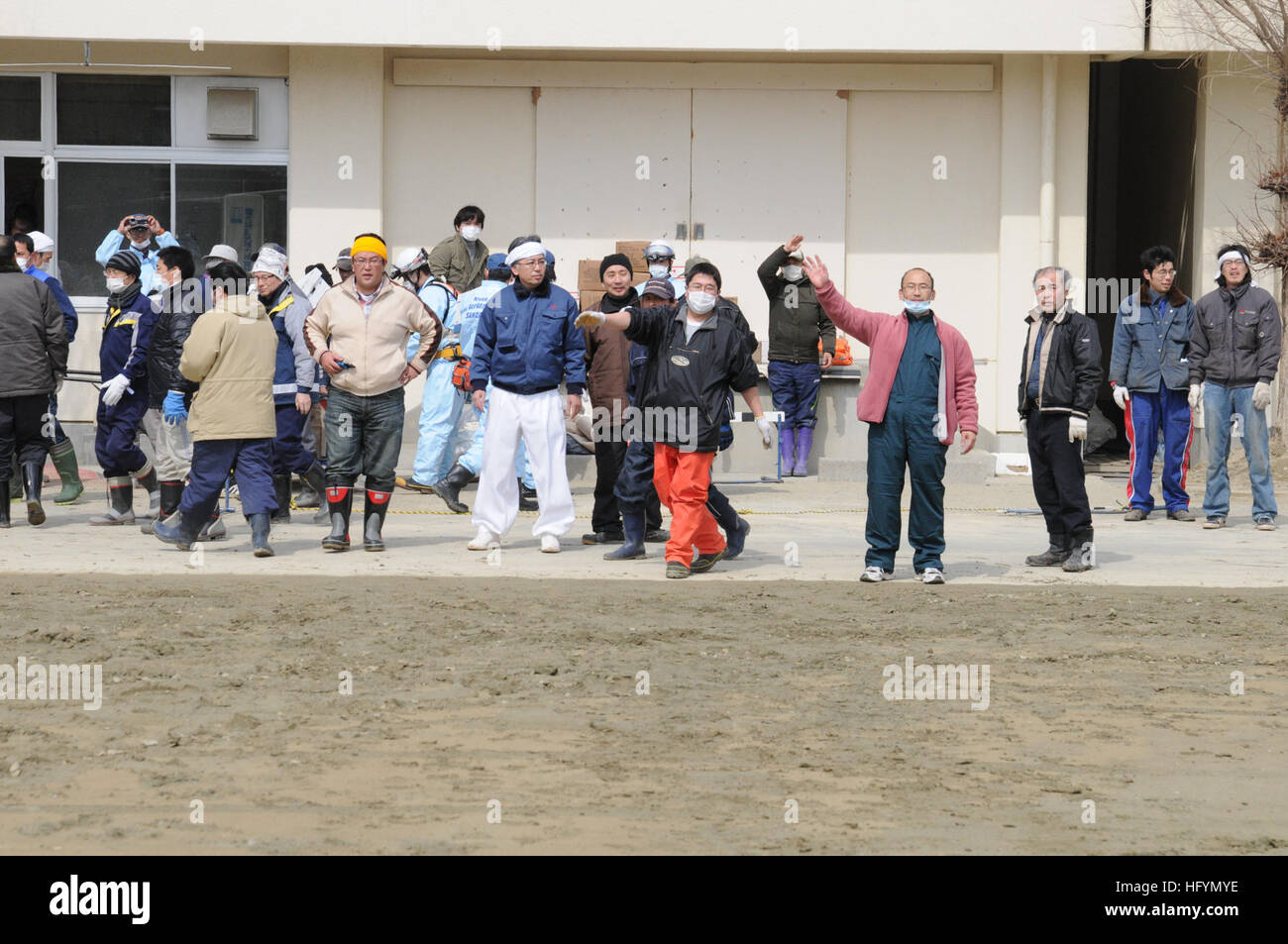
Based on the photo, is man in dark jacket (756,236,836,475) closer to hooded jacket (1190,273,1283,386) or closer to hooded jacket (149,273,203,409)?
hooded jacket (1190,273,1283,386)

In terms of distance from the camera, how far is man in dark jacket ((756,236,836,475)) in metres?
16.7

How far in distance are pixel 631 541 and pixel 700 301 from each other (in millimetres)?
1685

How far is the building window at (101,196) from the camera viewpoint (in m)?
17.7

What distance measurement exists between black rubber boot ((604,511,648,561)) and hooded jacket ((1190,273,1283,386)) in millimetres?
4884

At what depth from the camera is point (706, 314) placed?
10.7 meters

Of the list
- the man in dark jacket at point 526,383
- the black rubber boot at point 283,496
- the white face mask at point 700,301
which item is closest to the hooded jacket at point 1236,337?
the white face mask at point 700,301

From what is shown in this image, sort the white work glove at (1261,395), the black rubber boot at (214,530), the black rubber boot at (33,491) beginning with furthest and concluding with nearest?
1. the white work glove at (1261,395)
2. the black rubber boot at (33,491)
3. the black rubber boot at (214,530)

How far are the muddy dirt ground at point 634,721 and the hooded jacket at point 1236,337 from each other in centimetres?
346

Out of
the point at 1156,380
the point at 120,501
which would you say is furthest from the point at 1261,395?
the point at 120,501

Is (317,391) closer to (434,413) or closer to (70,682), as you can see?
(434,413)

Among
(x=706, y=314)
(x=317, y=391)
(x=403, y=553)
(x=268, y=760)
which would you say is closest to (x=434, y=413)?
(x=317, y=391)

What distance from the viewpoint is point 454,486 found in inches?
547

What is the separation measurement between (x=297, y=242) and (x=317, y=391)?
5131 mm

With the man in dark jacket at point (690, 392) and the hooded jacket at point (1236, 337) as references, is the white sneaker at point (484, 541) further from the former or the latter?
the hooded jacket at point (1236, 337)
